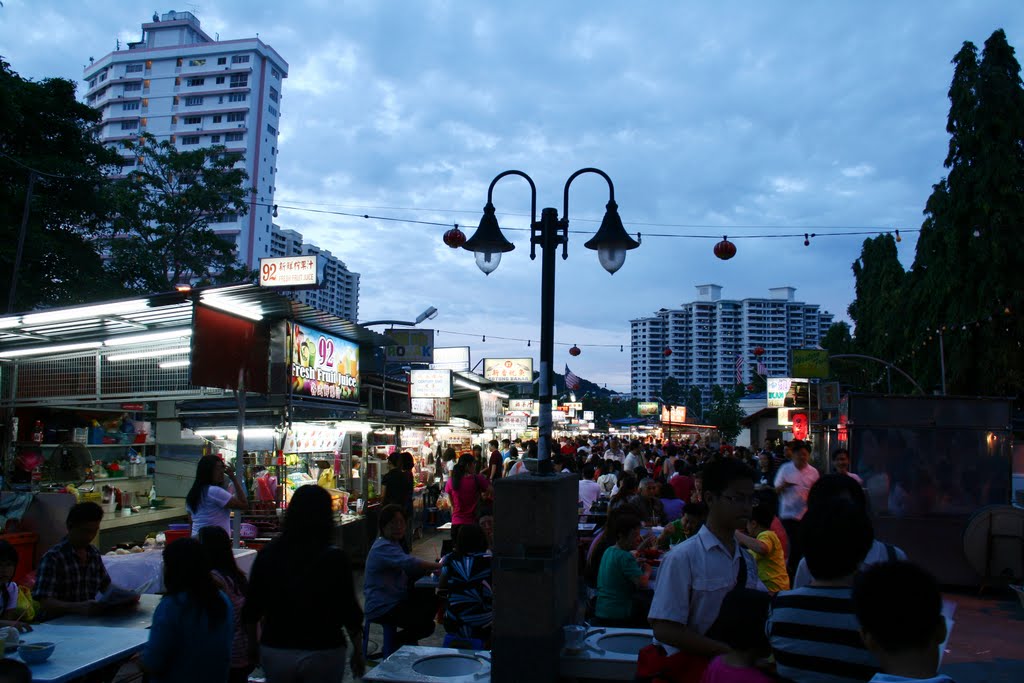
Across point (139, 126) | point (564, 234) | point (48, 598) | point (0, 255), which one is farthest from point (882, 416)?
point (139, 126)

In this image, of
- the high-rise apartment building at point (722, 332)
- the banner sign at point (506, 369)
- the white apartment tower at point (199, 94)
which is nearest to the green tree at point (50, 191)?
the banner sign at point (506, 369)

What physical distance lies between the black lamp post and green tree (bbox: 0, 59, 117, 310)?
61.2ft

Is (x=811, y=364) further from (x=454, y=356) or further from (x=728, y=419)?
(x=728, y=419)

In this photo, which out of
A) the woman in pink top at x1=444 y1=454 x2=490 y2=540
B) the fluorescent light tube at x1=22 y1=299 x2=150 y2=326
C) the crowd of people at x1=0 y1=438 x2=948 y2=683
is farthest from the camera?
the woman in pink top at x1=444 y1=454 x2=490 y2=540

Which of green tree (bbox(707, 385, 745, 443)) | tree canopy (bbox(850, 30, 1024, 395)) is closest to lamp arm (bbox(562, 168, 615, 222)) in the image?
tree canopy (bbox(850, 30, 1024, 395))

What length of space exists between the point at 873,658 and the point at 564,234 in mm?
4684

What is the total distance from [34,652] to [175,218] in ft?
105

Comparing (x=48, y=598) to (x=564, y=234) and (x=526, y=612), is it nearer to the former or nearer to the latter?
(x=526, y=612)

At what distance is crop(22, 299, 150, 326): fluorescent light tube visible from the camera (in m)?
7.30

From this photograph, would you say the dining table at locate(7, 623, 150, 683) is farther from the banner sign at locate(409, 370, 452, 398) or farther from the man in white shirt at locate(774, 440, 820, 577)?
the banner sign at locate(409, 370, 452, 398)

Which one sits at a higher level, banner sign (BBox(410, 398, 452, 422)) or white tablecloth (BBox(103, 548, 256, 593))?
banner sign (BBox(410, 398, 452, 422))

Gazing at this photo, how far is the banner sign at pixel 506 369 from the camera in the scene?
Answer: 38625mm

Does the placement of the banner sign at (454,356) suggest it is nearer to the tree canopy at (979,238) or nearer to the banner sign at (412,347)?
the banner sign at (412,347)

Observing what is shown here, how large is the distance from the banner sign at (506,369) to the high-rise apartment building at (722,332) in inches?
3208
